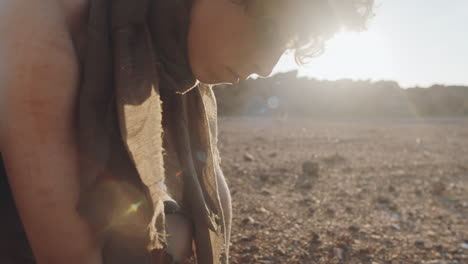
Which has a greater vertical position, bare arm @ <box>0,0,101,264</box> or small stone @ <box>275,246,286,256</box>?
→ bare arm @ <box>0,0,101,264</box>

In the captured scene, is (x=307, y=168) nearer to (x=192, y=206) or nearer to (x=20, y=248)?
(x=192, y=206)

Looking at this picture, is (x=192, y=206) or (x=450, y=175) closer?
(x=192, y=206)

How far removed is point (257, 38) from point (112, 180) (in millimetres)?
652

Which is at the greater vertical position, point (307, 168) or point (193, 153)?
point (193, 153)

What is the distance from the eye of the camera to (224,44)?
1203 mm

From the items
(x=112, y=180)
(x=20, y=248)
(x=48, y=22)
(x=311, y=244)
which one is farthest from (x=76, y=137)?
(x=311, y=244)

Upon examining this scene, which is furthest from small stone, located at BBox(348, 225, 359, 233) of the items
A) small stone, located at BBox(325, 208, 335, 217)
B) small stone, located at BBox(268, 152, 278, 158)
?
small stone, located at BBox(268, 152, 278, 158)

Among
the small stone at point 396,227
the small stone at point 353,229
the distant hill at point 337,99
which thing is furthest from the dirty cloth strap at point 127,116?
the distant hill at point 337,99

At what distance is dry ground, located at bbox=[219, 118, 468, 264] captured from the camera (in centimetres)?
220

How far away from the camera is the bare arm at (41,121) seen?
34.1 inches

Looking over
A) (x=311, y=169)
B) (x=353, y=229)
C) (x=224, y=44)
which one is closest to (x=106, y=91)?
(x=224, y=44)

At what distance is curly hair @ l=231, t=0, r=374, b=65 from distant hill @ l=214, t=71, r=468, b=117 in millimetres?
15874

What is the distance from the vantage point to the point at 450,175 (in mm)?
4473

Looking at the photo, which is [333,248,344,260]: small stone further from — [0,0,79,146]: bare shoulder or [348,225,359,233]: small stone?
[0,0,79,146]: bare shoulder
